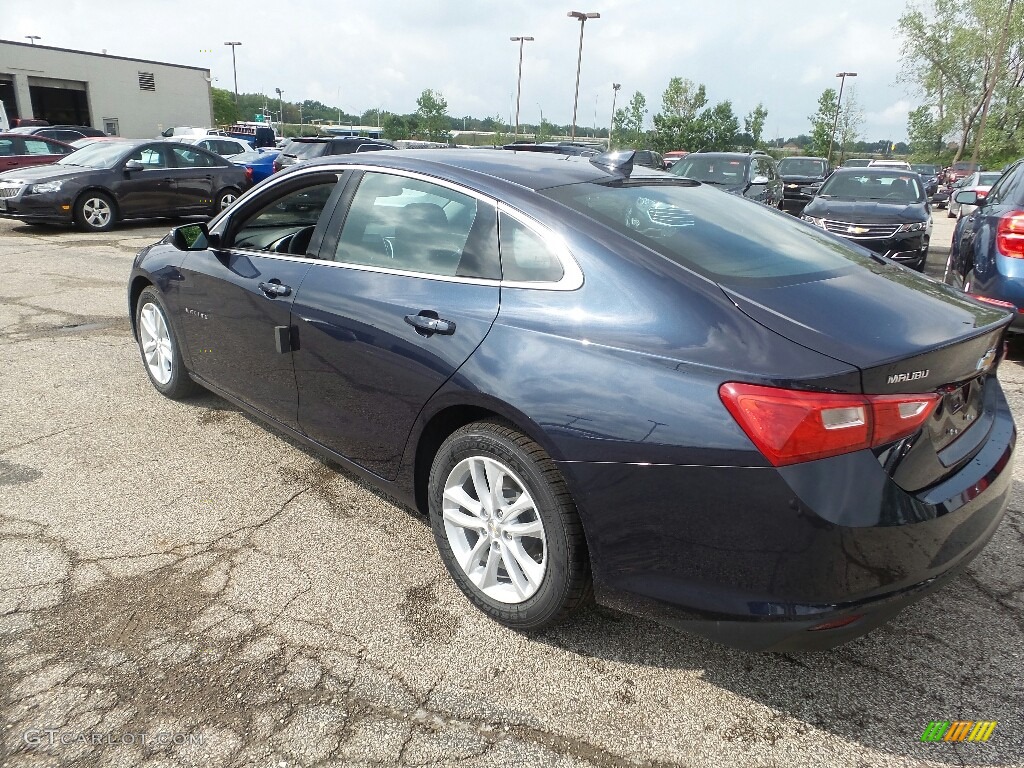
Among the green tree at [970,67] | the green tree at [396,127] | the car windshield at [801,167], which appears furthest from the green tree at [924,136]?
the green tree at [396,127]

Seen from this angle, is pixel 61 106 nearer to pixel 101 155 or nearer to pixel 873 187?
pixel 101 155

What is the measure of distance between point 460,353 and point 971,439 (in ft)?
5.43

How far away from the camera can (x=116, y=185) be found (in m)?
12.6

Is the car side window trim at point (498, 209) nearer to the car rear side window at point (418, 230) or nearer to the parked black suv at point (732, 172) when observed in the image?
the car rear side window at point (418, 230)

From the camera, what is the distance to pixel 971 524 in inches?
85.8

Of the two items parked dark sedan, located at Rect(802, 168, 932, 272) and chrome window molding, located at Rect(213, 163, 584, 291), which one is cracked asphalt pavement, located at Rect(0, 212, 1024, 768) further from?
parked dark sedan, located at Rect(802, 168, 932, 272)

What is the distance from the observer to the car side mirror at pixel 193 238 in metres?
3.90

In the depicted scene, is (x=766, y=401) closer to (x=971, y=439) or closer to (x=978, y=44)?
(x=971, y=439)

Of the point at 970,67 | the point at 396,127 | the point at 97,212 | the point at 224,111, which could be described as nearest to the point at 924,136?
the point at 970,67

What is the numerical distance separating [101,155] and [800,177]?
1760 centimetres

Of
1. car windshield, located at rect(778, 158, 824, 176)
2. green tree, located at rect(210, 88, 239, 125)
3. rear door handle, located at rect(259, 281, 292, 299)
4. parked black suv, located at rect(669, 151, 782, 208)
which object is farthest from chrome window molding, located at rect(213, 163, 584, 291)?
green tree, located at rect(210, 88, 239, 125)

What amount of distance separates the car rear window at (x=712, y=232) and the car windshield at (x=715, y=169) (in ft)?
33.4

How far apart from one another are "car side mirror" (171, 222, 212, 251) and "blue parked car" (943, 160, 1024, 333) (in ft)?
15.4

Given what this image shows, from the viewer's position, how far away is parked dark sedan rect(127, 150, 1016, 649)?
191 centimetres
